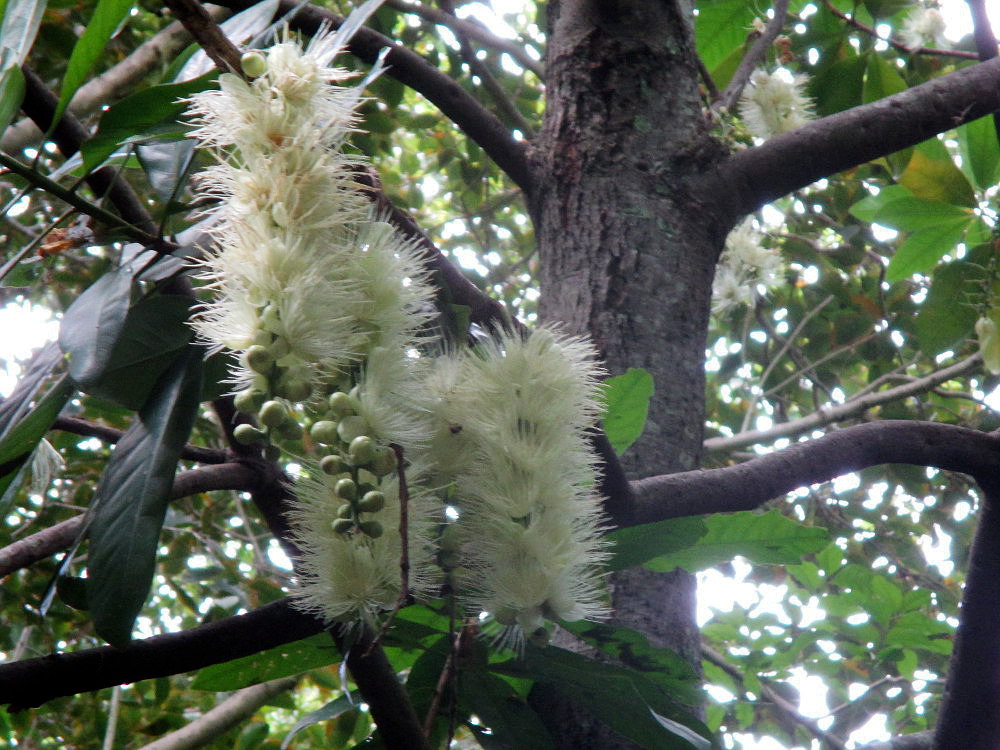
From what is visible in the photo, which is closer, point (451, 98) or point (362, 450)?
point (362, 450)

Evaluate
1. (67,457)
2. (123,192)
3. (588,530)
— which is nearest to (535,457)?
(588,530)

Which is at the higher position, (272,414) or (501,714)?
(272,414)

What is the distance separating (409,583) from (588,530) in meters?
0.21

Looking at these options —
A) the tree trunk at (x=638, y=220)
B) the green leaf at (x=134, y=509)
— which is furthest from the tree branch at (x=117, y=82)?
the green leaf at (x=134, y=509)

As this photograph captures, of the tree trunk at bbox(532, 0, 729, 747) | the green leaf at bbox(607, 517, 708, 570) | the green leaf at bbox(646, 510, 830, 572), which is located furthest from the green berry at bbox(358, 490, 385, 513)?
the tree trunk at bbox(532, 0, 729, 747)

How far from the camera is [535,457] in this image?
36.3 inches

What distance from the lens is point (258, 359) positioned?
0.74m

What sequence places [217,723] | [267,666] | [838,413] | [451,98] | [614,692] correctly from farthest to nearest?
1. [838,413]
2. [217,723]
3. [451,98]
4. [267,666]
5. [614,692]

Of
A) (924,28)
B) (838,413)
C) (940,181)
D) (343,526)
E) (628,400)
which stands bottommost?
(343,526)

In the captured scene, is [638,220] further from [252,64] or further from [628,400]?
[252,64]

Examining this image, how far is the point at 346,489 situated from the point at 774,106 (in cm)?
180

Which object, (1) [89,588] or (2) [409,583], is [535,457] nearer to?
(2) [409,583]

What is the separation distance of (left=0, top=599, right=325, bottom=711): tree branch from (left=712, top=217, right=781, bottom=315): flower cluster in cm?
225

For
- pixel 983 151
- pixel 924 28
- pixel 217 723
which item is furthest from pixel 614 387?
pixel 924 28
